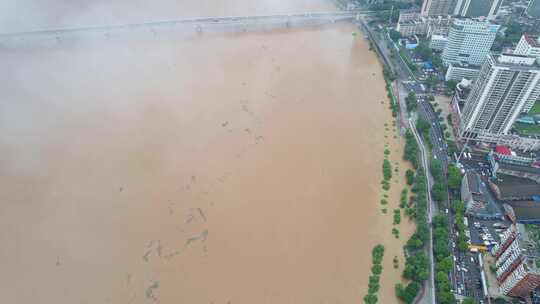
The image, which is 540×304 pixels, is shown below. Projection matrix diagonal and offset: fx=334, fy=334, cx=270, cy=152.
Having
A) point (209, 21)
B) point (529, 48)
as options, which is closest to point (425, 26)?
point (529, 48)

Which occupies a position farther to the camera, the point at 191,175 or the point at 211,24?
the point at 211,24

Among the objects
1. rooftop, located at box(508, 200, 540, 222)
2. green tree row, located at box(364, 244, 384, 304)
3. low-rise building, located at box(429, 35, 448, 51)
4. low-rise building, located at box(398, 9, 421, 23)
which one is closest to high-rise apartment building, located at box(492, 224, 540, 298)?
rooftop, located at box(508, 200, 540, 222)

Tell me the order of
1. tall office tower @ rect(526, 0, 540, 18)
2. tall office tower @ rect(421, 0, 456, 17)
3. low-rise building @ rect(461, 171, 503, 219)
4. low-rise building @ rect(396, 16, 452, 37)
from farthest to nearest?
1. tall office tower @ rect(526, 0, 540, 18)
2. tall office tower @ rect(421, 0, 456, 17)
3. low-rise building @ rect(396, 16, 452, 37)
4. low-rise building @ rect(461, 171, 503, 219)

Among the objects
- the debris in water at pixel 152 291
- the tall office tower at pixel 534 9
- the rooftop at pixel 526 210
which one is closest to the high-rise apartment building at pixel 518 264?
the rooftop at pixel 526 210

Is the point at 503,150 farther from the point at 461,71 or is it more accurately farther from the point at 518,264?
the point at 518,264

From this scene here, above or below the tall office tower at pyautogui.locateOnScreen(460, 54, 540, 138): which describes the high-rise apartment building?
below

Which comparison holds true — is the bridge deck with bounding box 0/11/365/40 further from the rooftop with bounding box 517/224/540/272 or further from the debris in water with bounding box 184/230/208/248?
the rooftop with bounding box 517/224/540/272
